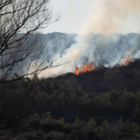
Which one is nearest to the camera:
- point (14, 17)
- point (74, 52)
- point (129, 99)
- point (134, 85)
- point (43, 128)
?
point (14, 17)

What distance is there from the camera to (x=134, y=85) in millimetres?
68000

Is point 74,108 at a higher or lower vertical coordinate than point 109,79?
lower

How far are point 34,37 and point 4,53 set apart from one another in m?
1.02

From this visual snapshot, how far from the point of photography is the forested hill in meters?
A: 68.5

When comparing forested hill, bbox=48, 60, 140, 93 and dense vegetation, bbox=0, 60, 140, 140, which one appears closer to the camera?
dense vegetation, bbox=0, 60, 140, 140

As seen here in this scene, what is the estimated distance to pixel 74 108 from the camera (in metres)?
38.0

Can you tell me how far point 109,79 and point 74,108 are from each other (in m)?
38.9

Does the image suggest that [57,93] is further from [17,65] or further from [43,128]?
[17,65]

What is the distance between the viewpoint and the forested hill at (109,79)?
6850 centimetres

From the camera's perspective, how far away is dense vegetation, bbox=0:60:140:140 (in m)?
7.34

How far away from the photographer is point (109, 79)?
2955 inches

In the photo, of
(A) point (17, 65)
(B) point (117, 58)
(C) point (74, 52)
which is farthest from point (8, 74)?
(B) point (117, 58)

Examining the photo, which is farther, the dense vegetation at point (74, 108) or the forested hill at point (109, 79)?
the forested hill at point (109, 79)

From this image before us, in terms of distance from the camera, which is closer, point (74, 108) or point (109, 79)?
point (74, 108)
